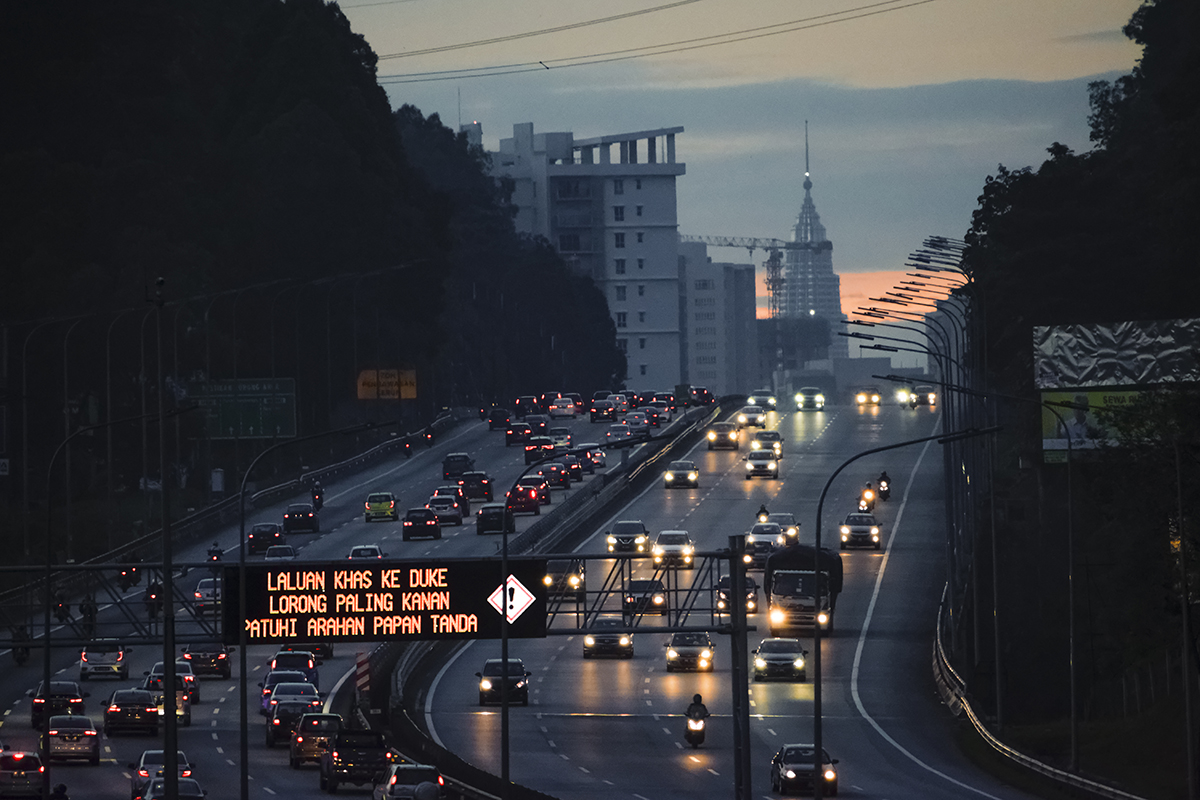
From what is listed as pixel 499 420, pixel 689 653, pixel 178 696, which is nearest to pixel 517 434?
pixel 499 420

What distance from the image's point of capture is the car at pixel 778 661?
66.1 meters

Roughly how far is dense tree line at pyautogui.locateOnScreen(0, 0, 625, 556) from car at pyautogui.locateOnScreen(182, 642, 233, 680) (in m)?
30.9

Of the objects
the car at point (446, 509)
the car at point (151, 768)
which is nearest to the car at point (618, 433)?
the car at point (446, 509)

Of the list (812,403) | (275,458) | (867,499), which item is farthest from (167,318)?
(812,403)

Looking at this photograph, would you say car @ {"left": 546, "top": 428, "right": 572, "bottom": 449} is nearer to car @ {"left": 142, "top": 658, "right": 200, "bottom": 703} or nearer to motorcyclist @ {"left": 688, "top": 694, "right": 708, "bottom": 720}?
car @ {"left": 142, "top": 658, "right": 200, "bottom": 703}

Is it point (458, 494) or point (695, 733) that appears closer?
point (695, 733)

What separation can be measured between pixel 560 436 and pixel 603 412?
1901 centimetres

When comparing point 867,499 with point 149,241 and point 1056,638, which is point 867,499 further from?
point 149,241

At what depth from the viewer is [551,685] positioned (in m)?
65.4

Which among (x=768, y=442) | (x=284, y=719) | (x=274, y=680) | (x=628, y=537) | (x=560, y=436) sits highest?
(x=560, y=436)

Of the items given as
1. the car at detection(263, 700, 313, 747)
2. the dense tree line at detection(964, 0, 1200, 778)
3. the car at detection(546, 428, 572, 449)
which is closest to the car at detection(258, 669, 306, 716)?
the car at detection(263, 700, 313, 747)

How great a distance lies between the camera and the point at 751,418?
141 metres

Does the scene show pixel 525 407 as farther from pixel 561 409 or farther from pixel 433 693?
pixel 433 693

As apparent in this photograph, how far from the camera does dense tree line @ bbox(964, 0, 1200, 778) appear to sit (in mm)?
66000
